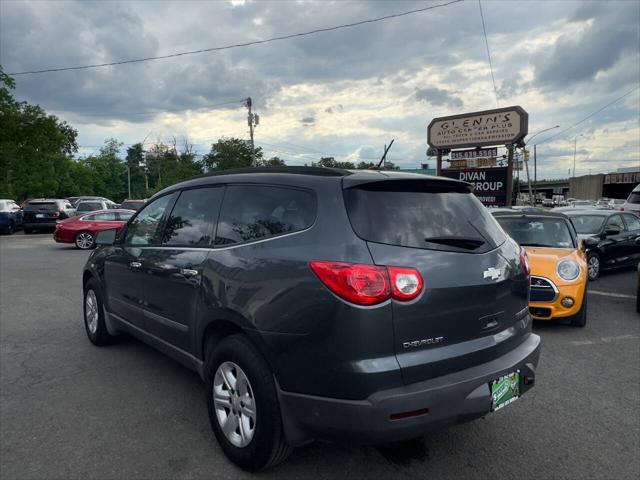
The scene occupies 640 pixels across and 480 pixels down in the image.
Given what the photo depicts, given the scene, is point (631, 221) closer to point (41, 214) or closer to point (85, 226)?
point (85, 226)

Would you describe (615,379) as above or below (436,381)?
below

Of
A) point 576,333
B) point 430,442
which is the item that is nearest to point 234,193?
point 430,442

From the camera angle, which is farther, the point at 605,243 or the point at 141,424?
the point at 605,243

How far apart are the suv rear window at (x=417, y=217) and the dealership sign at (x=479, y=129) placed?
496 inches

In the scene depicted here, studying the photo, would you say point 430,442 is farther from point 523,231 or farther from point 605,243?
point 605,243

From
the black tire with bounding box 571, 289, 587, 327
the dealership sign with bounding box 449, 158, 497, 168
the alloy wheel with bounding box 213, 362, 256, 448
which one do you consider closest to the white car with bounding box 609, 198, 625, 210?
the dealership sign with bounding box 449, 158, 497, 168

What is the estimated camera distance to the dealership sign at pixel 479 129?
14188 millimetres

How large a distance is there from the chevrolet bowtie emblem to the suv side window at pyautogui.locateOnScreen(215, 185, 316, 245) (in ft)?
3.37

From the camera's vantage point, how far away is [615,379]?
4320 mm

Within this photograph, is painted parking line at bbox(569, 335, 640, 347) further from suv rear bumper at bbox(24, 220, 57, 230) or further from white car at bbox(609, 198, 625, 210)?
suv rear bumper at bbox(24, 220, 57, 230)

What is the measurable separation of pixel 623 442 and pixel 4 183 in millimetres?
44073

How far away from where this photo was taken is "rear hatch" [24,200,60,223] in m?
21.5

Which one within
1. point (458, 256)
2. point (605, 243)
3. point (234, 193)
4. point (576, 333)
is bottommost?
point (576, 333)

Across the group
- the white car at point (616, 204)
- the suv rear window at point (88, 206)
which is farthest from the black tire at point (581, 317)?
the suv rear window at point (88, 206)
